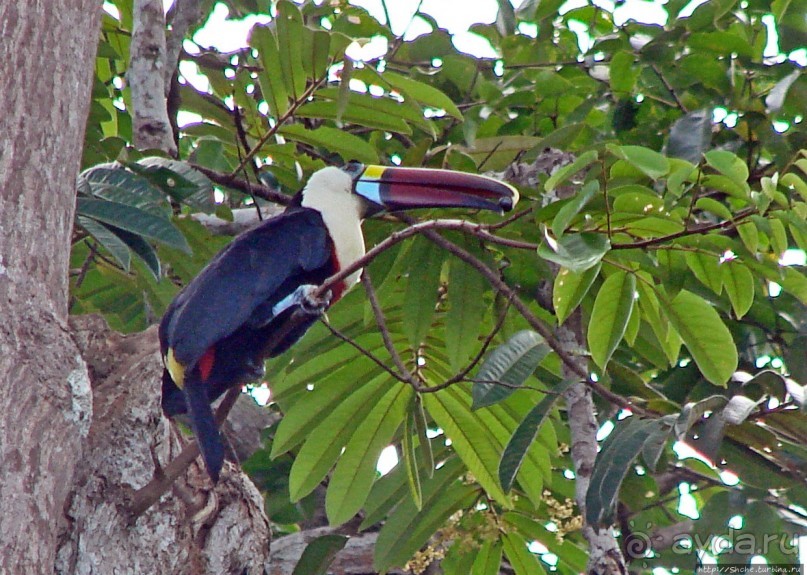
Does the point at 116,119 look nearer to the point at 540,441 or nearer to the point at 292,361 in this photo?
the point at 292,361

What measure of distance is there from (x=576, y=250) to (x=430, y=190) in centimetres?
92

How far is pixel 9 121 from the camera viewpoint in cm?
239

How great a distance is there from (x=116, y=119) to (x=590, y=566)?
2.39 metres

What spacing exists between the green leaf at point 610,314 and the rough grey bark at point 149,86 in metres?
1.44

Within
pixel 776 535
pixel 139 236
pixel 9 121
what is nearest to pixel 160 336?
pixel 139 236

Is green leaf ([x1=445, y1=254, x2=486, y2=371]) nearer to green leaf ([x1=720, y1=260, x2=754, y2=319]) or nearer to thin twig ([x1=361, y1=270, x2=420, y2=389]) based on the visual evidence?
thin twig ([x1=361, y1=270, x2=420, y2=389])

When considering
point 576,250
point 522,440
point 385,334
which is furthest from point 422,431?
point 576,250

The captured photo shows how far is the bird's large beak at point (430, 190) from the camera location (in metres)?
2.89

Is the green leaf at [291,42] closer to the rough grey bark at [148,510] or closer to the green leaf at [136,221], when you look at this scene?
the green leaf at [136,221]

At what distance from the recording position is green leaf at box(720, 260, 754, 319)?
2.60 metres

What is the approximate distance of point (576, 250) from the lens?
2.25 metres

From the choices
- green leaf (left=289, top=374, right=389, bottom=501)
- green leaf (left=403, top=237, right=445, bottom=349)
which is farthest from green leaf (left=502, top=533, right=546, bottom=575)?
green leaf (left=403, top=237, right=445, bottom=349)

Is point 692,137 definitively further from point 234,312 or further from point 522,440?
point 234,312

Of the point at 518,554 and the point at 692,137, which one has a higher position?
the point at 692,137
